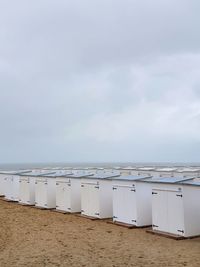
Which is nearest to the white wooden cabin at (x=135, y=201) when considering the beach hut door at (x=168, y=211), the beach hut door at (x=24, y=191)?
the beach hut door at (x=168, y=211)

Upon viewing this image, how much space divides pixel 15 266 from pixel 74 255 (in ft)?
5.81

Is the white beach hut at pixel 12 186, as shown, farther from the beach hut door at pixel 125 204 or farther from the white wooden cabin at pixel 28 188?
the beach hut door at pixel 125 204

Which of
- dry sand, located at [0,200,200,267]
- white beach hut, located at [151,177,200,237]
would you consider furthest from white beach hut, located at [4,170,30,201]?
white beach hut, located at [151,177,200,237]

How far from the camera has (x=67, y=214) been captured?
66.2 feet

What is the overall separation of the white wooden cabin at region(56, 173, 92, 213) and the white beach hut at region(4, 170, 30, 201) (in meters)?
6.19

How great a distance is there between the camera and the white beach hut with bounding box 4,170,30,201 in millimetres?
26550

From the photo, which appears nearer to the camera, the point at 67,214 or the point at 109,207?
the point at 109,207

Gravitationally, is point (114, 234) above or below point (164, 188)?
below

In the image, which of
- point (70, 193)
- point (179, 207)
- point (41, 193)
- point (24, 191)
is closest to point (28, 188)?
point (24, 191)

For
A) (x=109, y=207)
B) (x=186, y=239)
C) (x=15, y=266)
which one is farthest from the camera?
(x=109, y=207)

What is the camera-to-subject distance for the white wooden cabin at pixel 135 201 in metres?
15.8

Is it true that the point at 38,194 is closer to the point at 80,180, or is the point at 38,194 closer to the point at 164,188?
the point at 80,180

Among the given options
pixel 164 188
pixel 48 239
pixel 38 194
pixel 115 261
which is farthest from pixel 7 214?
pixel 115 261

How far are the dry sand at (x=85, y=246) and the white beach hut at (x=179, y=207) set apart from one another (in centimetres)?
52
